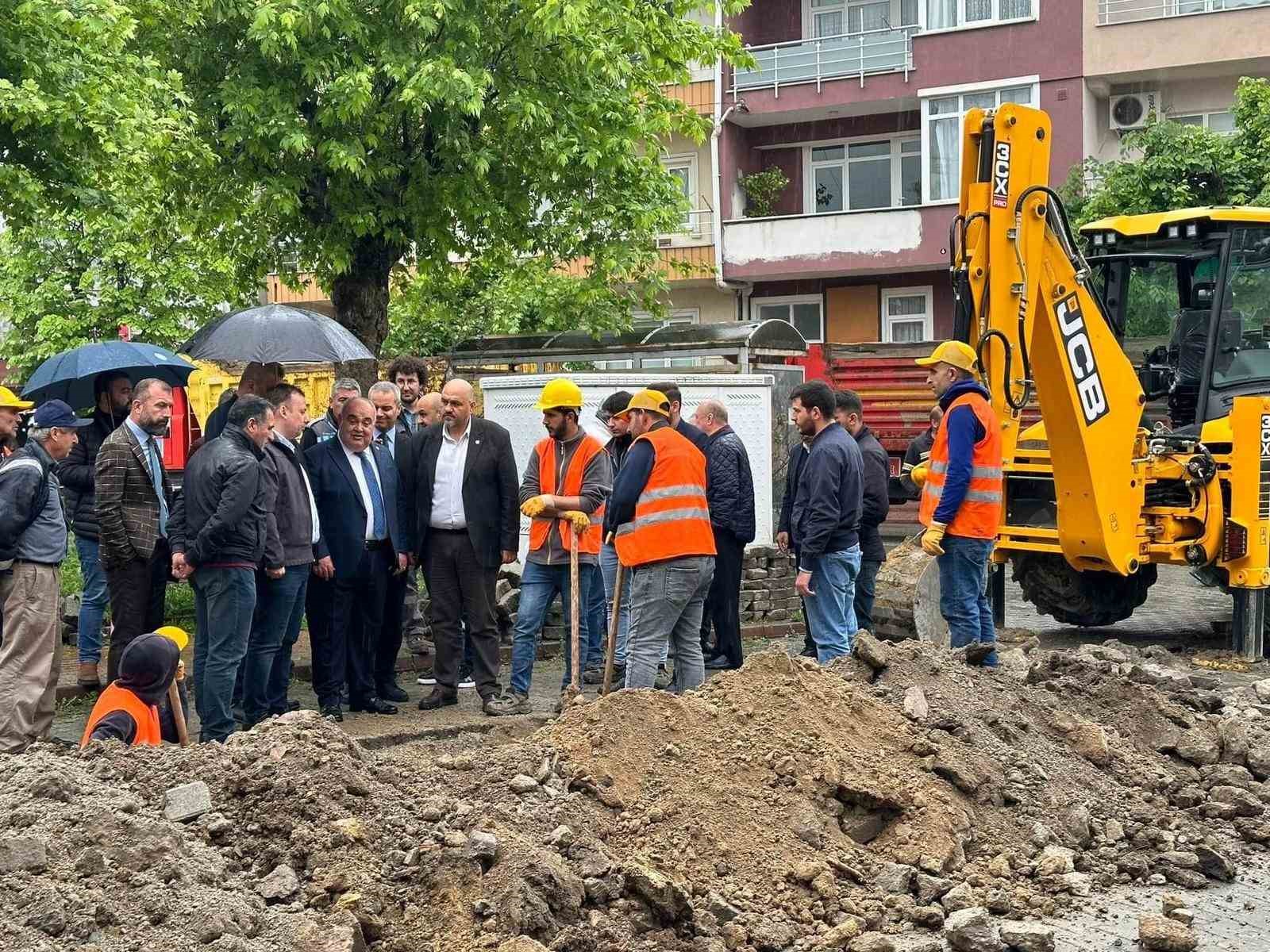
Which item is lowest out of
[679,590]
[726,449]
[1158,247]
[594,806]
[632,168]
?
[594,806]

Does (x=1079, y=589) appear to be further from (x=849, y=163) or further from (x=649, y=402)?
(x=849, y=163)

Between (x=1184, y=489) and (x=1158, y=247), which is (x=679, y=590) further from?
(x=1158, y=247)

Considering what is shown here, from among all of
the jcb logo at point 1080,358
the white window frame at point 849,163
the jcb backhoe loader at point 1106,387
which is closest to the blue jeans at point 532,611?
the jcb backhoe loader at point 1106,387

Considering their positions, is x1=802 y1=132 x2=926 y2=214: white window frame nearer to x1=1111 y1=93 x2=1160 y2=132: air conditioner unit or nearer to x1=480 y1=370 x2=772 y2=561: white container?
x1=1111 y1=93 x2=1160 y2=132: air conditioner unit

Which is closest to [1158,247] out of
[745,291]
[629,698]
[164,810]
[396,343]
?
[629,698]

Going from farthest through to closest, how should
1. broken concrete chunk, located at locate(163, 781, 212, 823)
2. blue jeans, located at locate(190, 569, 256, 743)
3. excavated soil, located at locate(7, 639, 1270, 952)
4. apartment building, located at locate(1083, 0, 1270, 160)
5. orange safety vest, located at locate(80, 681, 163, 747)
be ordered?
apartment building, located at locate(1083, 0, 1270, 160) < blue jeans, located at locate(190, 569, 256, 743) < orange safety vest, located at locate(80, 681, 163, 747) < broken concrete chunk, located at locate(163, 781, 212, 823) < excavated soil, located at locate(7, 639, 1270, 952)

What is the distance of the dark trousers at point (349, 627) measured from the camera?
952 centimetres

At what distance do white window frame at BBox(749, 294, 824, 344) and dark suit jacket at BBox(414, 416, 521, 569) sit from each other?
21.9 metres

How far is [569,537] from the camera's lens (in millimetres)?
9617

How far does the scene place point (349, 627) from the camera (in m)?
9.70

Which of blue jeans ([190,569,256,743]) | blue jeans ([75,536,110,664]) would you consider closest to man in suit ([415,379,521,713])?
blue jeans ([190,569,256,743])

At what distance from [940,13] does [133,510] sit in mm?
24244

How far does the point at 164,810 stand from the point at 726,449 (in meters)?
5.66

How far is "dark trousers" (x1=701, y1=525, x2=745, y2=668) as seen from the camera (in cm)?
1073
